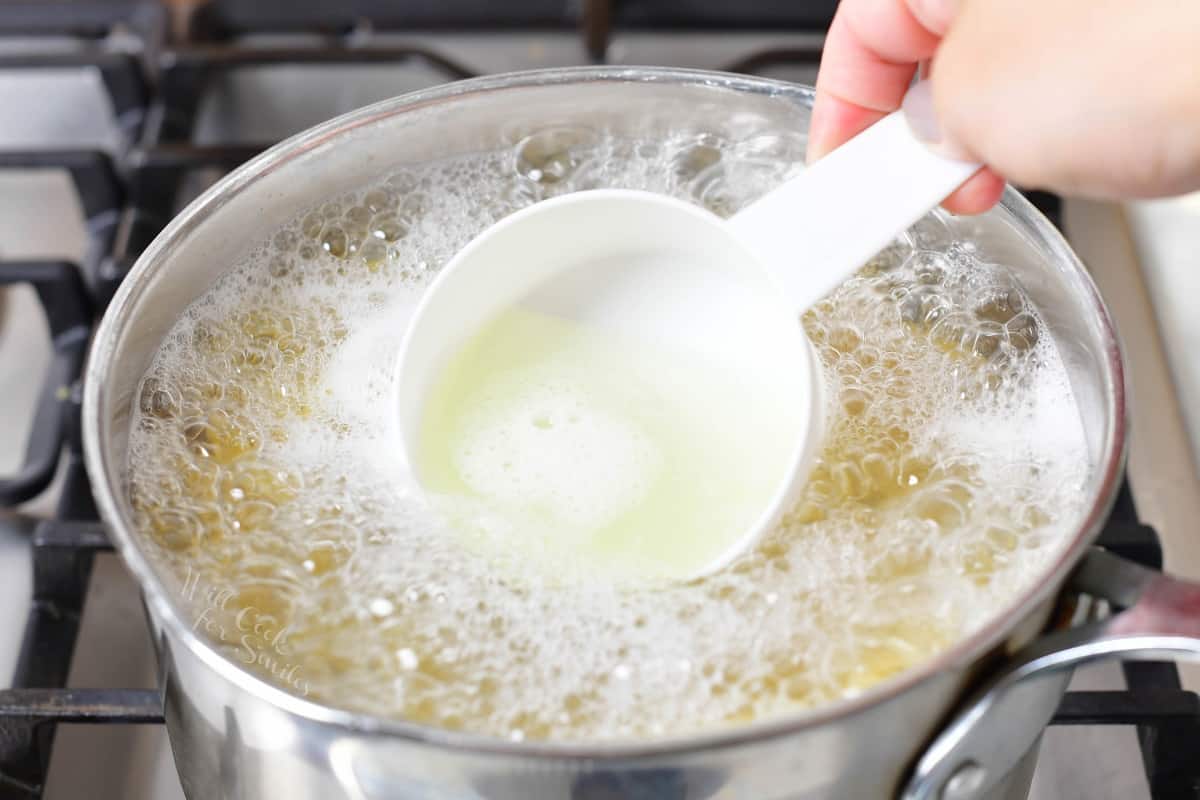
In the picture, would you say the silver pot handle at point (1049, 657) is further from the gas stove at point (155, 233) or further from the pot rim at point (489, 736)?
the gas stove at point (155, 233)

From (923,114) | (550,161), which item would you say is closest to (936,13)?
(923,114)

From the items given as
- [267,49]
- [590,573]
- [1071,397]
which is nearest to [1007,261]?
[1071,397]

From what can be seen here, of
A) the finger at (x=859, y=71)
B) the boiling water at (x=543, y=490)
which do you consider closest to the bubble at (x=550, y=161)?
the boiling water at (x=543, y=490)

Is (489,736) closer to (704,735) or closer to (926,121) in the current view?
(704,735)

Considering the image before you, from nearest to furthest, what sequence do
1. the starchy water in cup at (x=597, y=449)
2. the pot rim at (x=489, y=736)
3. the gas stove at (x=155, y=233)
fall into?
the pot rim at (x=489, y=736)
the starchy water in cup at (x=597, y=449)
the gas stove at (x=155, y=233)

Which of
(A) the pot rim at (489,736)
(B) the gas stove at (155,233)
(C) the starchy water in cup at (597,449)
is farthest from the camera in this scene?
(B) the gas stove at (155,233)

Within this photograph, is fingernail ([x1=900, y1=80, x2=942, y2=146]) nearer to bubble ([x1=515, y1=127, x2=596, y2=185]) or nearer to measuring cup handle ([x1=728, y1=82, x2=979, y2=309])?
measuring cup handle ([x1=728, y1=82, x2=979, y2=309])
